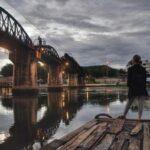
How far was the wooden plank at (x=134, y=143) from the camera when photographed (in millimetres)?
6336

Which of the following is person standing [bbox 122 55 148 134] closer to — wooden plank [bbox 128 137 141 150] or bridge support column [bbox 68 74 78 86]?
wooden plank [bbox 128 137 141 150]

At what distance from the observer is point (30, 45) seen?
8019cm

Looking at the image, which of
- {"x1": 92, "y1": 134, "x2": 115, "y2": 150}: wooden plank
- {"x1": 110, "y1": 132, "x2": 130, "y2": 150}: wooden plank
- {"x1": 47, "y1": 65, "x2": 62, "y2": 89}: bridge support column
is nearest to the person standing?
{"x1": 110, "y1": 132, "x2": 130, "y2": 150}: wooden plank

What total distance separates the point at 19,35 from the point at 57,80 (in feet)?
149

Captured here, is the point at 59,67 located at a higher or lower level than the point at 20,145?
higher

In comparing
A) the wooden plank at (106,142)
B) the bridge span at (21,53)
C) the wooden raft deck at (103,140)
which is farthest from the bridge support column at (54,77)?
the wooden plank at (106,142)

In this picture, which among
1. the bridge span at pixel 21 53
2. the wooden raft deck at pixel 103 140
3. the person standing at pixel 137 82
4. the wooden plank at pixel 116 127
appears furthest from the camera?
the bridge span at pixel 21 53

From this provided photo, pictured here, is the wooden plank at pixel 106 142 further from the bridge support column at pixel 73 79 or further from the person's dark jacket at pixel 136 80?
the bridge support column at pixel 73 79

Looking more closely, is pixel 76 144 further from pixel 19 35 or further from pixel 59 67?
pixel 59 67

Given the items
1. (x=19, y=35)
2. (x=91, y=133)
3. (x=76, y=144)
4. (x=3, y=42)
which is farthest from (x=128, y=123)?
(x=19, y=35)

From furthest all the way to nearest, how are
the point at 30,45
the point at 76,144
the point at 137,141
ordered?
the point at 30,45 → the point at 137,141 → the point at 76,144

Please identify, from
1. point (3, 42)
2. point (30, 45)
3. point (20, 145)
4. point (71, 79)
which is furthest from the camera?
point (71, 79)

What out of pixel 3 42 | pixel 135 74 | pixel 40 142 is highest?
pixel 3 42

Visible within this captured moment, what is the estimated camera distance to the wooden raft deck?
249 inches
